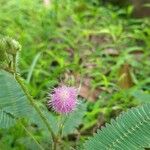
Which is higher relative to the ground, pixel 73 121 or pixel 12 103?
pixel 12 103

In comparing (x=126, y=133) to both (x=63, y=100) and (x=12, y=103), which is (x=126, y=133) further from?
(x=12, y=103)

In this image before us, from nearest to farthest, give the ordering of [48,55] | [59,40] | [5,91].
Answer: [5,91] < [48,55] < [59,40]

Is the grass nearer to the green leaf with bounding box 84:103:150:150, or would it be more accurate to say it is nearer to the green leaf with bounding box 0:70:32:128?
the green leaf with bounding box 0:70:32:128

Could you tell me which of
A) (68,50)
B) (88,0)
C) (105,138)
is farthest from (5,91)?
(88,0)

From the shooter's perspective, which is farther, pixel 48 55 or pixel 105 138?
pixel 48 55

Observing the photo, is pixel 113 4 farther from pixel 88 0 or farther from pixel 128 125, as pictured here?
pixel 128 125

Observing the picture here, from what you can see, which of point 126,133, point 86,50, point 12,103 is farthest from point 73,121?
point 86,50

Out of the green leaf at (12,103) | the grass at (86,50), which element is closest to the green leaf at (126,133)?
the green leaf at (12,103)

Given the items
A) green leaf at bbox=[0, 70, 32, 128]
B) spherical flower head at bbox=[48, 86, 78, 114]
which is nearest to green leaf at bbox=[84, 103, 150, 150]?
spherical flower head at bbox=[48, 86, 78, 114]
